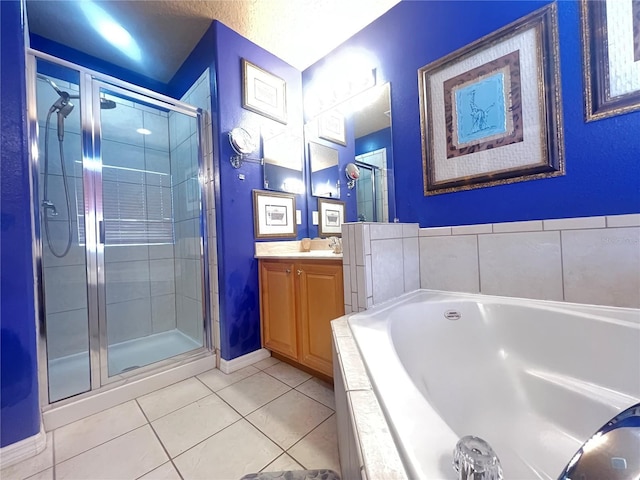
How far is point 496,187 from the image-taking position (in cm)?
122

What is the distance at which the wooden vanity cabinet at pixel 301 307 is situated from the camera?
1.36 metres

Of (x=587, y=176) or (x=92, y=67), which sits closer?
(x=587, y=176)

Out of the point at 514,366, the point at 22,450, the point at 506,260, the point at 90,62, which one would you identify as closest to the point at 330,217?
the point at 506,260

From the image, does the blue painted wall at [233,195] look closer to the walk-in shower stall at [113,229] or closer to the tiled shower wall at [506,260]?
the walk-in shower stall at [113,229]

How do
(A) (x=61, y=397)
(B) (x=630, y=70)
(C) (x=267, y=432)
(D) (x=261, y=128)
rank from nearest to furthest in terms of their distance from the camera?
(B) (x=630, y=70)
(C) (x=267, y=432)
(A) (x=61, y=397)
(D) (x=261, y=128)

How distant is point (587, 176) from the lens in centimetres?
100

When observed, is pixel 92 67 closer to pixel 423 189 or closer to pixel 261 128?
pixel 261 128

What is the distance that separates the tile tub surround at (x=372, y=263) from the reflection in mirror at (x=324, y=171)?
33.9 inches

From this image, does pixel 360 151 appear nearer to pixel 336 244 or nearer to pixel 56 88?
pixel 336 244

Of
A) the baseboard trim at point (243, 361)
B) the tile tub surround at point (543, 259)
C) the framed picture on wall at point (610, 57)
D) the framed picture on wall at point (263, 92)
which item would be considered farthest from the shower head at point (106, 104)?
the framed picture on wall at point (610, 57)

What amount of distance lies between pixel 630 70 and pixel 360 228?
3.84 feet

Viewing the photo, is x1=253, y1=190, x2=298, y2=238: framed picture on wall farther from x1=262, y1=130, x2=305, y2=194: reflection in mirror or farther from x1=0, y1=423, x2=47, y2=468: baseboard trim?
x1=0, y1=423, x2=47, y2=468: baseboard trim

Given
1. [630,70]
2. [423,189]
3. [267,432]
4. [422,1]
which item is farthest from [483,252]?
[422,1]

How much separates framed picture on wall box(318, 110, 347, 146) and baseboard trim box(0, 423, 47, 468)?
2.34 meters
